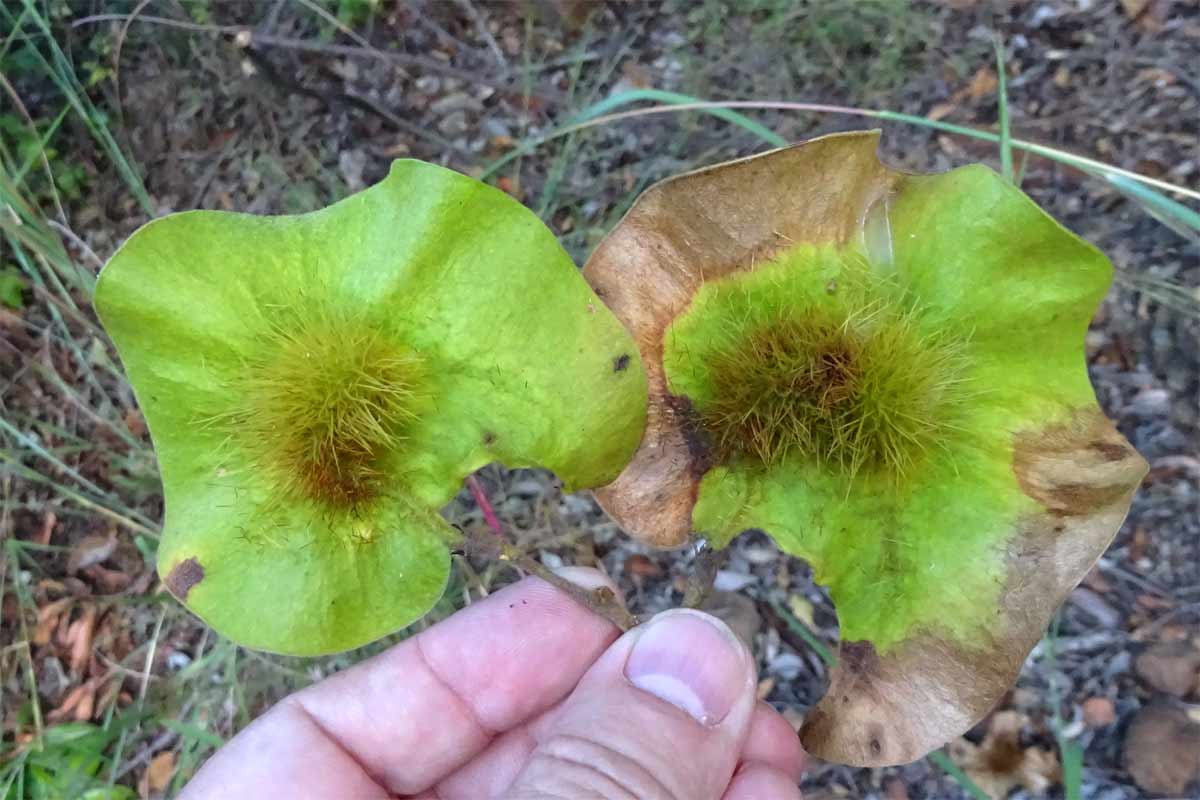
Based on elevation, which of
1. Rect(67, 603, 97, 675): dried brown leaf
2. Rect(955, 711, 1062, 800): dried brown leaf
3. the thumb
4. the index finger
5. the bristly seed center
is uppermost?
the bristly seed center

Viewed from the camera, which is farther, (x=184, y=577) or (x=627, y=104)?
(x=627, y=104)

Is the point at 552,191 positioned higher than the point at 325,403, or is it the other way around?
the point at 325,403

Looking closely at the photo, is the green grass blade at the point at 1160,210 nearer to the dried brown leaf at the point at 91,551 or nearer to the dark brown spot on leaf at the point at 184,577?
the dark brown spot on leaf at the point at 184,577

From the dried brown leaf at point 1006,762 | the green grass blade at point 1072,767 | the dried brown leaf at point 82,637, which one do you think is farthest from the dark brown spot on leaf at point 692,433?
the dried brown leaf at point 82,637

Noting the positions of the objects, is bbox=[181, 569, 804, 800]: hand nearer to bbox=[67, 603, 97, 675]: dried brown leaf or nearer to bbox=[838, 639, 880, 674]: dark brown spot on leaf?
bbox=[838, 639, 880, 674]: dark brown spot on leaf

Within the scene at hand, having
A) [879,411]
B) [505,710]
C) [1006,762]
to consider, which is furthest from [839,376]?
[1006,762]

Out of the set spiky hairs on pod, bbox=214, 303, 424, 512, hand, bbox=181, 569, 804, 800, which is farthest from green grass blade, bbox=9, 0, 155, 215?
hand, bbox=181, 569, 804, 800

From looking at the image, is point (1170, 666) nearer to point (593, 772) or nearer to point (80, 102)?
point (593, 772)
